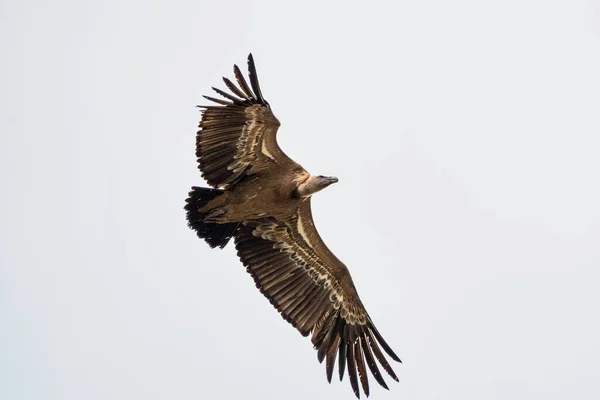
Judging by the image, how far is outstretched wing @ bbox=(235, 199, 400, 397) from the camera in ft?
49.4

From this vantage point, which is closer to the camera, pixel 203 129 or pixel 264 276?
pixel 203 129

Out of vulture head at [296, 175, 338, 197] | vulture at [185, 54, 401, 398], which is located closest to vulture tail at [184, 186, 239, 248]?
vulture at [185, 54, 401, 398]

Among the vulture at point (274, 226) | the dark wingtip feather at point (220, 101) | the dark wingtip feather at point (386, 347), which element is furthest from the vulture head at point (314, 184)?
the dark wingtip feather at point (386, 347)

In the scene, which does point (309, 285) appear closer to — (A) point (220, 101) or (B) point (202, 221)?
(B) point (202, 221)

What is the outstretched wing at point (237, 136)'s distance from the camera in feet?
45.4

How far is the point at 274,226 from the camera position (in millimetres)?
15375

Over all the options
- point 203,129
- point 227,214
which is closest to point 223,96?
point 203,129

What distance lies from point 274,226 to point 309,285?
3.64 ft

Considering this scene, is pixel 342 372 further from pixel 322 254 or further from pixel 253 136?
pixel 253 136

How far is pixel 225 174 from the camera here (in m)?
14.5

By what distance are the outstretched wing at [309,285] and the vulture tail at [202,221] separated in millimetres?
464

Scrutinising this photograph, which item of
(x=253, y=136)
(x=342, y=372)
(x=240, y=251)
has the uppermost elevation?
(x=253, y=136)

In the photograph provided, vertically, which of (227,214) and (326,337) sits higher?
(227,214)

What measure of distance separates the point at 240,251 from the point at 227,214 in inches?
36.3
